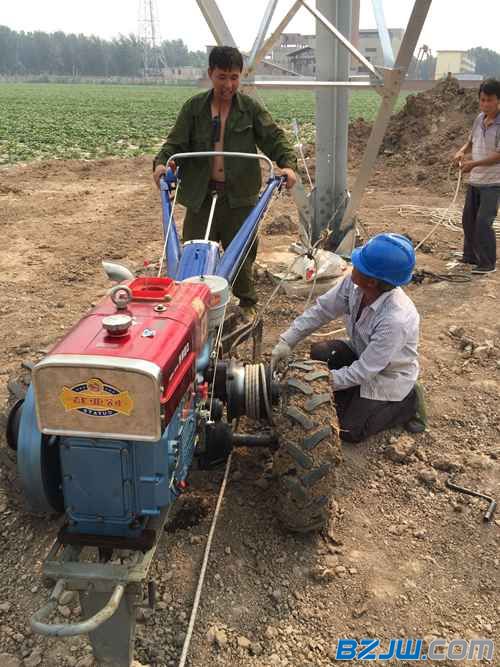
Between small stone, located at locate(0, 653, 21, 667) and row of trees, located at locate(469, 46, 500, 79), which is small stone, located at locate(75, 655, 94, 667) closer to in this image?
small stone, located at locate(0, 653, 21, 667)

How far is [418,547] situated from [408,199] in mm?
8776

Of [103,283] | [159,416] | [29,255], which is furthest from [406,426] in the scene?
[29,255]

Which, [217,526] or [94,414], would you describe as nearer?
[94,414]

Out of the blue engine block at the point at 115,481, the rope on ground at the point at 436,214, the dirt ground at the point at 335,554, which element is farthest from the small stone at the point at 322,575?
the rope on ground at the point at 436,214

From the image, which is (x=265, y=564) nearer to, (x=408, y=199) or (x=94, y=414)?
(x=94, y=414)

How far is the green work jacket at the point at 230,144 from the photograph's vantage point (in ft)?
15.2

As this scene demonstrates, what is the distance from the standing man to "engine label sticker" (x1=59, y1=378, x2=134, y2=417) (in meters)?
5.53

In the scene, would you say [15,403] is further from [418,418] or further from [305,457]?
[418,418]

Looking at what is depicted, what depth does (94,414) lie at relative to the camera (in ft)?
6.73

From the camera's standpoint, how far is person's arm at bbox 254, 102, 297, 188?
184 inches

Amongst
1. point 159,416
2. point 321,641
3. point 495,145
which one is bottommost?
point 321,641

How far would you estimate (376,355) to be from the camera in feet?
11.4

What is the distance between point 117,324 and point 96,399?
267 millimetres

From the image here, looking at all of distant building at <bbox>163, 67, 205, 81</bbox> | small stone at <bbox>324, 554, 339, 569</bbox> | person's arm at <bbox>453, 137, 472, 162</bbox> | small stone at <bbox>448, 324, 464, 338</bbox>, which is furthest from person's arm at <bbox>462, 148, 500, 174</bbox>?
distant building at <bbox>163, 67, 205, 81</bbox>
